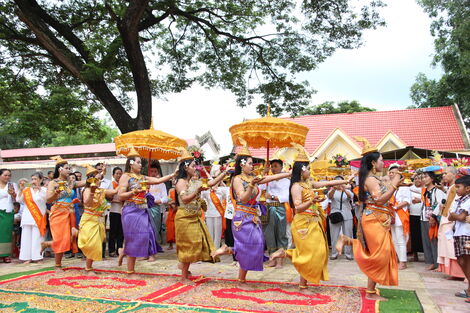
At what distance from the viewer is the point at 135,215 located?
19.9ft

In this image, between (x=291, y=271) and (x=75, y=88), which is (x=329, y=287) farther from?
(x=75, y=88)

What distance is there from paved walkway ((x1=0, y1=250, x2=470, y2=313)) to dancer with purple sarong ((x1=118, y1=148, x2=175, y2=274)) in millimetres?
765

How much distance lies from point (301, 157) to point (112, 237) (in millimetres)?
5186

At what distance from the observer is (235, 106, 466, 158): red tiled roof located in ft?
68.3

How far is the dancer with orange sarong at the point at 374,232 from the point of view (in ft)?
14.9

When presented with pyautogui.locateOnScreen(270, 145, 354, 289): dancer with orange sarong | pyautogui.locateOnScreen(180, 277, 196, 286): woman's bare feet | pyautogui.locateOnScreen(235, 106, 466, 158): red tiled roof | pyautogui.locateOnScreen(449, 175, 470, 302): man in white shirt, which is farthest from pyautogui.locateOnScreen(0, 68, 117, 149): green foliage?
pyautogui.locateOnScreen(235, 106, 466, 158): red tiled roof

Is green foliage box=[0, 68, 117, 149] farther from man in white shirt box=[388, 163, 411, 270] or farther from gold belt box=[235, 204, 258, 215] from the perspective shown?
man in white shirt box=[388, 163, 411, 270]

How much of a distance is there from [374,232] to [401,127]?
19965 mm

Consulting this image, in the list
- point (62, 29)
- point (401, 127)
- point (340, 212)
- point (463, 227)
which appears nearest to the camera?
point (463, 227)

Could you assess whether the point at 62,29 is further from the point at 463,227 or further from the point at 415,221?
the point at 463,227

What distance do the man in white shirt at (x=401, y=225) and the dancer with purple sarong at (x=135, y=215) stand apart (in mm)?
4212

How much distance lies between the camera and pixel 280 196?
24.6 feet

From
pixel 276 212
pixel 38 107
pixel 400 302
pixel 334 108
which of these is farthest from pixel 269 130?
pixel 334 108

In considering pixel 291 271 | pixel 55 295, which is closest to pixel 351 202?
pixel 291 271
